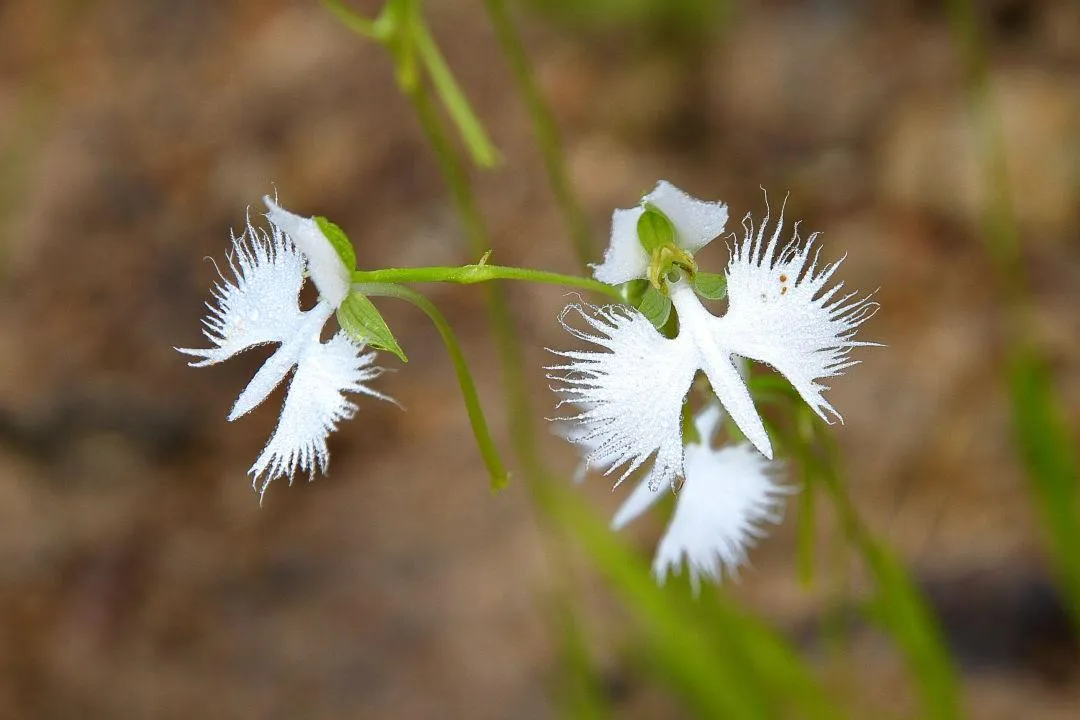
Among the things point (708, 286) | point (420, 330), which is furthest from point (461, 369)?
point (420, 330)

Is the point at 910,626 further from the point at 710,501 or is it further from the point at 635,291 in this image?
the point at 635,291

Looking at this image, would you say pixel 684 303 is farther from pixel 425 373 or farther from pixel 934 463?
pixel 425 373

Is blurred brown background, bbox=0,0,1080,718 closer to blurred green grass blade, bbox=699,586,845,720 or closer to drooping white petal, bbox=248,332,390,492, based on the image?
blurred green grass blade, bbox=699,586,845,720

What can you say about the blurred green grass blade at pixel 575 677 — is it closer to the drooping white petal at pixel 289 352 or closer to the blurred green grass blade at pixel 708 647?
the blurred green grass blade at pixel 708 647

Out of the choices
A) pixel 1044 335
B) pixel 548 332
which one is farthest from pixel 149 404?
pixel 1044 335

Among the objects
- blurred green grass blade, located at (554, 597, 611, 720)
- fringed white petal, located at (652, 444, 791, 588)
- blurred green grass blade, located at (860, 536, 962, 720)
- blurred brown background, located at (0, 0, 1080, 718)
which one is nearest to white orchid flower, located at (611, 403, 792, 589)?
fringed white petal, located at (652, 444, 791, 588)

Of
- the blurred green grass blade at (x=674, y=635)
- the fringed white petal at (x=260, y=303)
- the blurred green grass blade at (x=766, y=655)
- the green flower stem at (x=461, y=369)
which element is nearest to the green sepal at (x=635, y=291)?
the green flower stem at (x=461, y=369)
